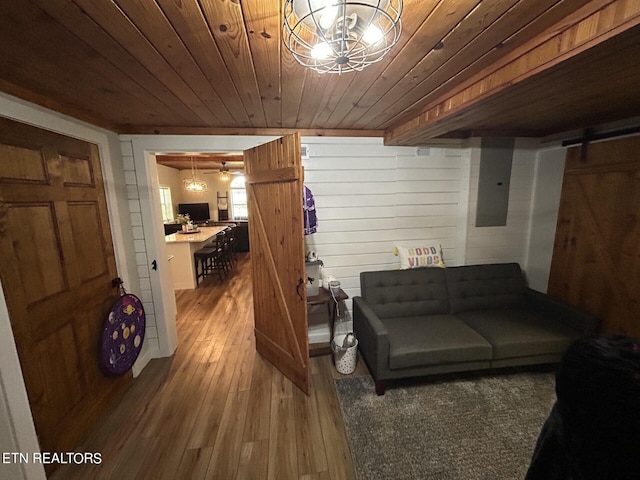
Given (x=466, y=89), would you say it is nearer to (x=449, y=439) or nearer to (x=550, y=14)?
(x=550, y=14)

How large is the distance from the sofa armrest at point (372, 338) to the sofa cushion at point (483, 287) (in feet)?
3.25

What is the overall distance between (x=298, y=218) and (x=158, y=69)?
1165 mm

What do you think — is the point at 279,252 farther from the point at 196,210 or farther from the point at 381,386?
the point at 196,210

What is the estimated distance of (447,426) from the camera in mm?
1854

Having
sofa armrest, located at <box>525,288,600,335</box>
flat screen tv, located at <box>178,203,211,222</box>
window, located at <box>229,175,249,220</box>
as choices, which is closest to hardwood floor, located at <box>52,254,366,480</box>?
sofa armrest, located at <box>525,288,600,335</box>

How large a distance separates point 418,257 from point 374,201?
78 centimetres

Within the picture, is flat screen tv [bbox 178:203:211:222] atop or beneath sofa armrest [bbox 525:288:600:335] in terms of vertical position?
atop

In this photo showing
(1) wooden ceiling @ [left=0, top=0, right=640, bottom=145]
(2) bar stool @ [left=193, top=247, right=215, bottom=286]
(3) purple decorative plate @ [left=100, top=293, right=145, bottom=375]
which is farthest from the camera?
(2) bar stool @ [left=193, top=247, right=215, bottom=286]

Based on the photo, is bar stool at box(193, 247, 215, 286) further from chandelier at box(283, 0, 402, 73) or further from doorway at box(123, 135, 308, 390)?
chandelier at box(283, 0, 402, 73)

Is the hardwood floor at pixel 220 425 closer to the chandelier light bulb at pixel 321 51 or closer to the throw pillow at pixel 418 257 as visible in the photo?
the throw pillow at pixel 418 257

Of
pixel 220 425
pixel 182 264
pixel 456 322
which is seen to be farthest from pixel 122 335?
pixel 456 322

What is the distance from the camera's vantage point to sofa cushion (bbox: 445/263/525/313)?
271cm

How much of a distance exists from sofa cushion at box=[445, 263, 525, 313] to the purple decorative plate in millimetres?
3013

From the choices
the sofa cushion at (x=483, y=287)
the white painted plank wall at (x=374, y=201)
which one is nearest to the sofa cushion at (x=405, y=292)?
the sofa cushion at (x=483, y=287)
